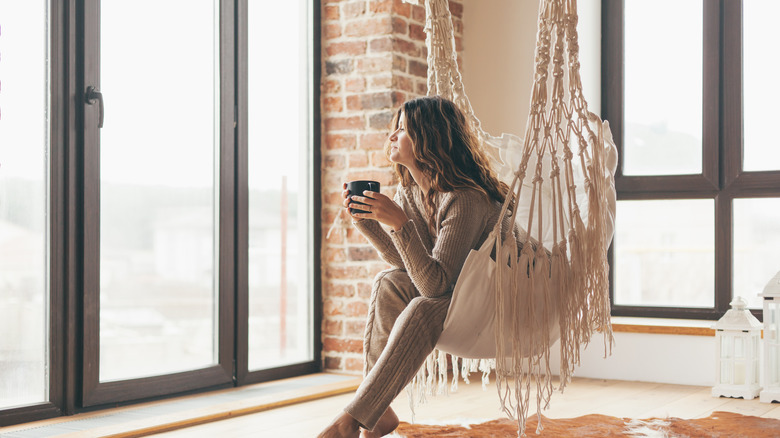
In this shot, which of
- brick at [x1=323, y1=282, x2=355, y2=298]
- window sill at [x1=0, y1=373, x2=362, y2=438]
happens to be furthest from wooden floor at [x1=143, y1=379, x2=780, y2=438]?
brick at [x1=323, y1=282, x2=355, y2=298]

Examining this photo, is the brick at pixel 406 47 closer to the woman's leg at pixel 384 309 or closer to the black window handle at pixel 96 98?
the black window handle at pixel 96 98

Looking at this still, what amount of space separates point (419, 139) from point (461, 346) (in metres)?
0.53

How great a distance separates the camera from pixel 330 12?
364cm

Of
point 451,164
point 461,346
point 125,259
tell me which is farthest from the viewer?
point 125,259

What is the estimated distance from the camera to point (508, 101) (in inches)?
147

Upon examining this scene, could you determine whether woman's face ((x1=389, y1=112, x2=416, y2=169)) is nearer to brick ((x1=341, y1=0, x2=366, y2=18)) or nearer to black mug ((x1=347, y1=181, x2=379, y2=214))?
black mug ((x1=347, y1=181, x2=379, y2=214))

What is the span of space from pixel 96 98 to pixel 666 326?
2.21 metres

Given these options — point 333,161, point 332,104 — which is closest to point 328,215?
point 333,161

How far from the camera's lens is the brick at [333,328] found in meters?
3.58

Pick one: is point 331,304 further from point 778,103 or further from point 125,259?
point 778,103

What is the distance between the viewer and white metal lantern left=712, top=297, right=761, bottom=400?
3055 millimetres

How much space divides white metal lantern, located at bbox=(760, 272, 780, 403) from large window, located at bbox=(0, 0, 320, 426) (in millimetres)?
1698

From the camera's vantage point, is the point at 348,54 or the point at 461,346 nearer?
the point at 461,346

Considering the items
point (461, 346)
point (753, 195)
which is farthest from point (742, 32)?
point (461, 346)
